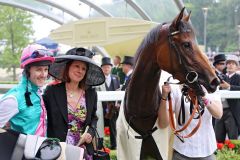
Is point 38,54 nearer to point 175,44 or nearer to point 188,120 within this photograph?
point 175,44

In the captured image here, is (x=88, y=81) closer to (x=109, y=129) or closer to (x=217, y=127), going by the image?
(x=109, y=129)

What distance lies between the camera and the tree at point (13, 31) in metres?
24.9

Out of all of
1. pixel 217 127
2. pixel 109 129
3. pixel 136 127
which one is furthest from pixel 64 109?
pixel 217 127

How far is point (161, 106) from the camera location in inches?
115

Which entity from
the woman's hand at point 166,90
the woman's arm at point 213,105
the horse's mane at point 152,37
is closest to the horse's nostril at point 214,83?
the woman's arm at point 213,105

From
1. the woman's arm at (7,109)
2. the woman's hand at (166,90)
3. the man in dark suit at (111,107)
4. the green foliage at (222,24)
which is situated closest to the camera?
the woman's arm at (7,109)

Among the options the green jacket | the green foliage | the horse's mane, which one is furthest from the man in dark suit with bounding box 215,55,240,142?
the green foliage

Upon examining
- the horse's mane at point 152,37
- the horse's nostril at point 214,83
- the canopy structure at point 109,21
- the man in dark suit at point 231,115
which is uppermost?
the canopy structure at point 109,21

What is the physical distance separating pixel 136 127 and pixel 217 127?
4336mm

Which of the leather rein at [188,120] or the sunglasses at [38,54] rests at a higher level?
the sunglasses at [38,54]

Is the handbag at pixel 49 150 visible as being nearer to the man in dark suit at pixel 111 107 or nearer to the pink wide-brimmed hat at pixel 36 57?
the pink wide-brimmed hat at pixel 36 57

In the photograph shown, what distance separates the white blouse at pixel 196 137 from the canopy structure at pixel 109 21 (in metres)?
7.11

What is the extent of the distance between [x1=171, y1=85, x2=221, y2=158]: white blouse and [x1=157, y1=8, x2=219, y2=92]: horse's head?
0.38 metres

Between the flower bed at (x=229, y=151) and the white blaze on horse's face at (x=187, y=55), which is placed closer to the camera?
the white blaze on horse's face at (x=187, y=55)
